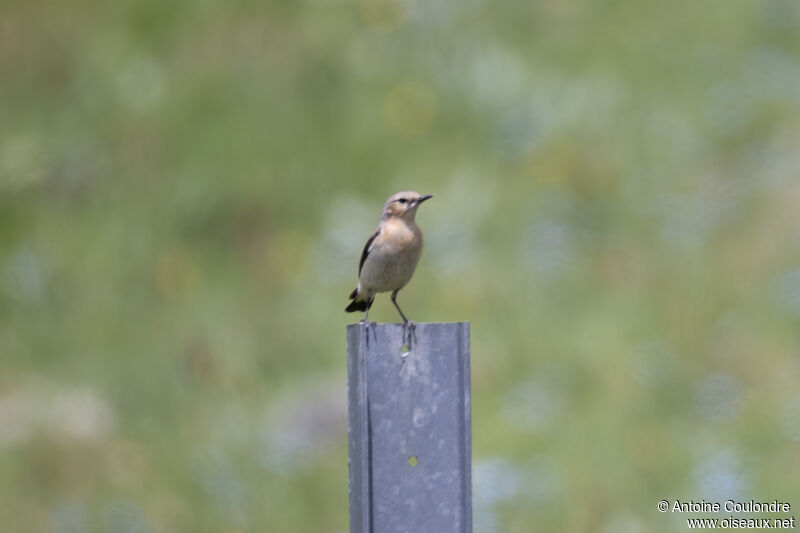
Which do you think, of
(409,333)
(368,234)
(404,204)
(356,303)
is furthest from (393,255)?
(368,234)

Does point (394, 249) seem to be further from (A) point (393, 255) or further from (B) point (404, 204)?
(B) point (404, 204)

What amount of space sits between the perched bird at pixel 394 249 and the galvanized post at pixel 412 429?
249 cm

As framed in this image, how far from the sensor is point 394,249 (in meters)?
5.89

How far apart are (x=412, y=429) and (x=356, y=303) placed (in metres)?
3.40

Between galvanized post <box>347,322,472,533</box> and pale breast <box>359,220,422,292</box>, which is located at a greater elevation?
pale breast <box>359,220,422,292</box>

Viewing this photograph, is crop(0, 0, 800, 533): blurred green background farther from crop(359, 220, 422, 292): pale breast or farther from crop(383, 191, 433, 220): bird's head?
crop(383, 191, 433, 220): bird's head

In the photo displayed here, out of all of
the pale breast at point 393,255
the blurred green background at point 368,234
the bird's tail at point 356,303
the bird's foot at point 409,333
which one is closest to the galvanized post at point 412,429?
the bird's foot at point 409,333

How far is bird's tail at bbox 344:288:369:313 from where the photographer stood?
6.58 m

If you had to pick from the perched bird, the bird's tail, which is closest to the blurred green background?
the bird's tail

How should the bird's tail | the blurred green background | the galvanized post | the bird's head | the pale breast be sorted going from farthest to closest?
the blurred green background < the bird's tail < the bird's head < the pale breast < the galvanized post

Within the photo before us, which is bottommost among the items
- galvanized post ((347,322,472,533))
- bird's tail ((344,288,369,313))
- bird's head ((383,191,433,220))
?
galvanized post ((347,322,472,533))

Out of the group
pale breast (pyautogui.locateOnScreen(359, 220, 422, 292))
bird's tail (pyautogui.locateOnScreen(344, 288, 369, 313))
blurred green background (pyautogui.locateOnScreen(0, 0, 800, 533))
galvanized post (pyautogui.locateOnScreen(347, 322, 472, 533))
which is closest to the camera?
galvanized post (pyautogui.locateOnScreen(347, 322, 472, 533))

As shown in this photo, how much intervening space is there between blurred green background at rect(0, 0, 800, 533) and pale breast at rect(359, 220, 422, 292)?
3006 mm

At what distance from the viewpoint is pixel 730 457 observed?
28.4 ft
